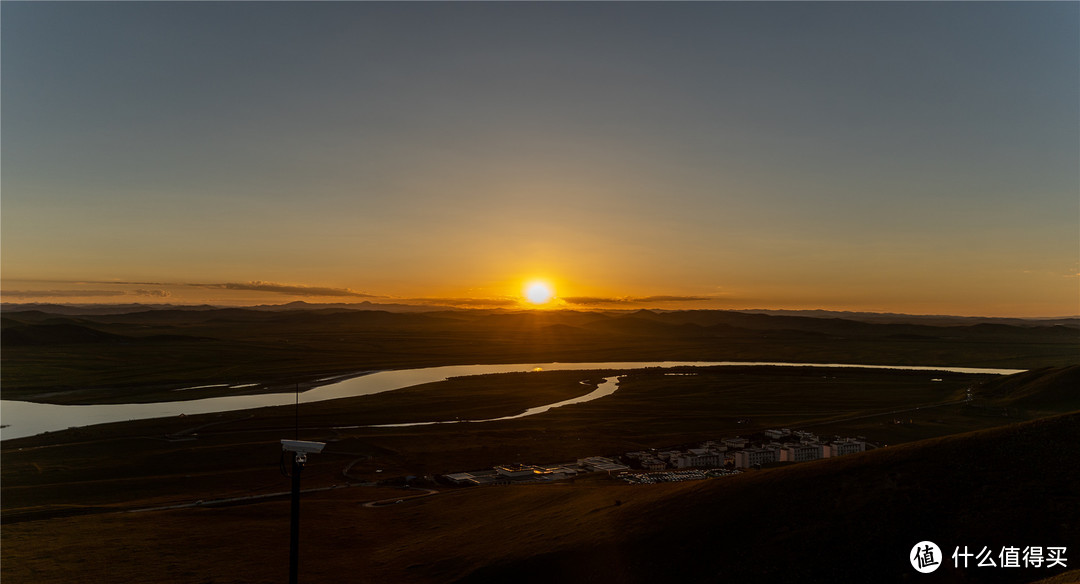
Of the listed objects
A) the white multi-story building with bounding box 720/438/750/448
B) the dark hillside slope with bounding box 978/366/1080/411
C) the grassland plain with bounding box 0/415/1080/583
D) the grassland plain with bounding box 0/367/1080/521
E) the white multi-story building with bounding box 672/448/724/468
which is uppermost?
the grassland plain with bounding box 0/415/1080/583

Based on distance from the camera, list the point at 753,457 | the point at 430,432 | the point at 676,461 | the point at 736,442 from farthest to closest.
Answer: the point at 430,432
the point at 736,442
the point at 753,457
the point at 676,461

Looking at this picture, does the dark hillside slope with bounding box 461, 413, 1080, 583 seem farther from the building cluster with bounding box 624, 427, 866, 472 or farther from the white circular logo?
the building cluster with bounding box 624, 427, 866, 472

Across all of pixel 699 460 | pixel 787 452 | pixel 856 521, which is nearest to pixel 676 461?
pixel 699 460

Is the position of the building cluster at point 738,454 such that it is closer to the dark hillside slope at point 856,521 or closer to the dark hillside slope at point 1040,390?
the dark hillside slope at point 856,521

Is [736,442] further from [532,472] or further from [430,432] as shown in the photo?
[430,432]

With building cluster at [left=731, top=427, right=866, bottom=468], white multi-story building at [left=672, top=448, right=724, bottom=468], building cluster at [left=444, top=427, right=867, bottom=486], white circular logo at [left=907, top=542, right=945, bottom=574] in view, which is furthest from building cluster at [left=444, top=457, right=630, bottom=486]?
white circular logo at [left=907, top=542, right=945, bottom=574]

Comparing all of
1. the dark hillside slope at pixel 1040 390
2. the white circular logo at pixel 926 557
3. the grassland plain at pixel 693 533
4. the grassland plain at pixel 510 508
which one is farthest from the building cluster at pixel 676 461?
the dark hillside slope at pixel 1040 390
